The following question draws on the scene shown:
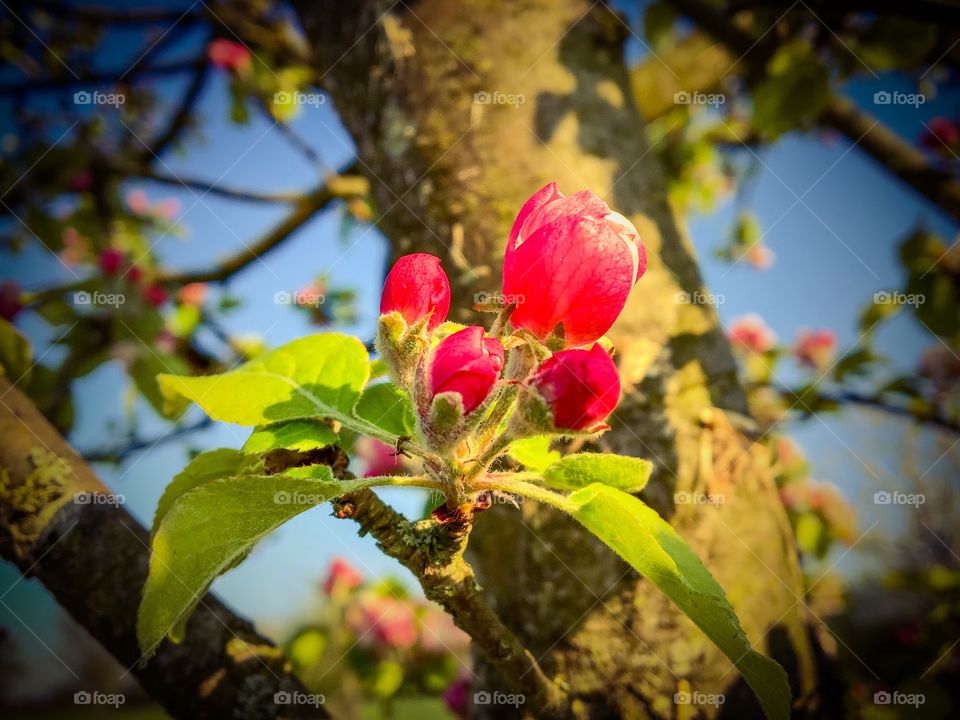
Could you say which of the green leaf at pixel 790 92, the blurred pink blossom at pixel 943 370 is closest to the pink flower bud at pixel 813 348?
the blurred pink blossom at pixel 943 370

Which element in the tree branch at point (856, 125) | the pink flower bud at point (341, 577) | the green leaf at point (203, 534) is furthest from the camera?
the pink flower bud at point (341, 577)

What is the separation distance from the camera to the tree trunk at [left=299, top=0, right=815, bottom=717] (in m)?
0.98

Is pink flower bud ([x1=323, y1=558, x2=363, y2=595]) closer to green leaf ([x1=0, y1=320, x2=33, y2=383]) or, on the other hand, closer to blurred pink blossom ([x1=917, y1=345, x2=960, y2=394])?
green leaf ([x1=0, y1=320, x2=33, y2=383])

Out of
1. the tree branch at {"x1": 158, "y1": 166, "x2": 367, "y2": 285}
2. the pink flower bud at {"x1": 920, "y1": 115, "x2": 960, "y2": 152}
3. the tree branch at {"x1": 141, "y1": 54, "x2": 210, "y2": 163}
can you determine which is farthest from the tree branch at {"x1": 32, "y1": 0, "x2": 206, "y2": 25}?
the pink flower bud at {"x1": 920, "y1": 115, "x2": 960, "y2": 152}

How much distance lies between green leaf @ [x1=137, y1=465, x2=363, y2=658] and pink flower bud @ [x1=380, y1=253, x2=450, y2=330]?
0.22m

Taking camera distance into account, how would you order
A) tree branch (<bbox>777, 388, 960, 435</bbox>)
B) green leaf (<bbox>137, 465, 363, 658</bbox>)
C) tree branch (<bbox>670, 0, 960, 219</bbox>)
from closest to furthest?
1. green leaf (<bbox>137, 465, 363, 658</bbox>)
2. tree branch (<bbox>670, 0, 960, 219</bbox>)
3. tree branch (<bbox>777, 388, 960, 435</bbox>)

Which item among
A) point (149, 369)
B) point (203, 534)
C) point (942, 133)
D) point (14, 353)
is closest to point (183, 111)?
point (149, 369)

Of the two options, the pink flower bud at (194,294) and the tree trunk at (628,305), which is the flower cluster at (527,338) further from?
the pink flower bud at (194,294)

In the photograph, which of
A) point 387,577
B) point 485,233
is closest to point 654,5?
point 485,233

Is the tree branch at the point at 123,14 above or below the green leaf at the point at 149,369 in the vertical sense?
above

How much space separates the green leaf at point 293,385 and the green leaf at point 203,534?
0.52 feet

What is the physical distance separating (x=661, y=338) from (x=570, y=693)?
706mm

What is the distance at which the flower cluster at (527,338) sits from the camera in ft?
1.88

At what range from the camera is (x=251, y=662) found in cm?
94
